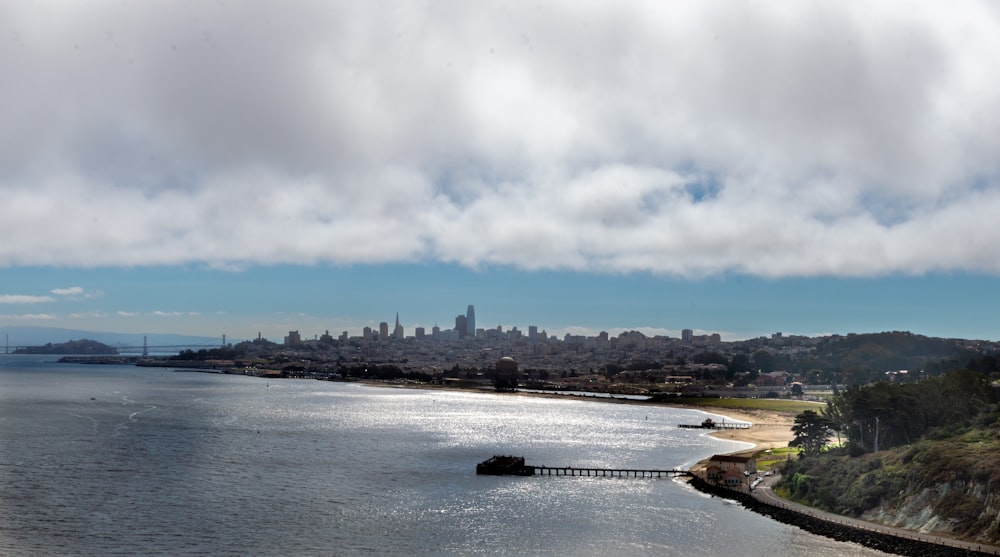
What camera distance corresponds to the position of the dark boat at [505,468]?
3057 inches

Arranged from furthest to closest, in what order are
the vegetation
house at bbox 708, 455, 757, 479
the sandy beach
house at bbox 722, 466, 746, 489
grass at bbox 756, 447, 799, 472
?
1. the sandy beach
2. grass at bbox 756, 447, 799, 472
3. house at bbox 708, 455, 757, 479
4. the vegetation
5. house at bbox 722, 466, 746, 489

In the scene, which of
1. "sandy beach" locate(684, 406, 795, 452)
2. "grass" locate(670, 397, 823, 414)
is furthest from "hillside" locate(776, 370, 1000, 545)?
"grass" locate(670, 397, 823, 414)

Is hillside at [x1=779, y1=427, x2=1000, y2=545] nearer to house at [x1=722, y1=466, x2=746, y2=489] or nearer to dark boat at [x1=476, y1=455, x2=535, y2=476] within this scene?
house at [x1=722, y1=466, x2=746, y2=489]

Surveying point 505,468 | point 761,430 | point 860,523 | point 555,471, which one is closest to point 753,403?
point 761,430

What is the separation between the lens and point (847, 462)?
62.0 meters

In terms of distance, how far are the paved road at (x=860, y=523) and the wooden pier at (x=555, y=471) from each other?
1116cm

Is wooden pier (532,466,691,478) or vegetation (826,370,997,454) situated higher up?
vegetation (826,370,997,454)

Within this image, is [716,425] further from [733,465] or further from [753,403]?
[733,465]

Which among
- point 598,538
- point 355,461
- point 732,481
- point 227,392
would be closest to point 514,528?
point 598,538

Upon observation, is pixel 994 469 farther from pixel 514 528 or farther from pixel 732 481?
pixel 514 528

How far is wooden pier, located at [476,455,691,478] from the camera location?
253 feet

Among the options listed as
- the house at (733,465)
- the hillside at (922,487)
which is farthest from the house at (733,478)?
the hillside at (922,487)

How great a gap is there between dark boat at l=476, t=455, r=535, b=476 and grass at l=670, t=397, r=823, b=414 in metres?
82.6

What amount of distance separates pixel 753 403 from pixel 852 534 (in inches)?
5142
